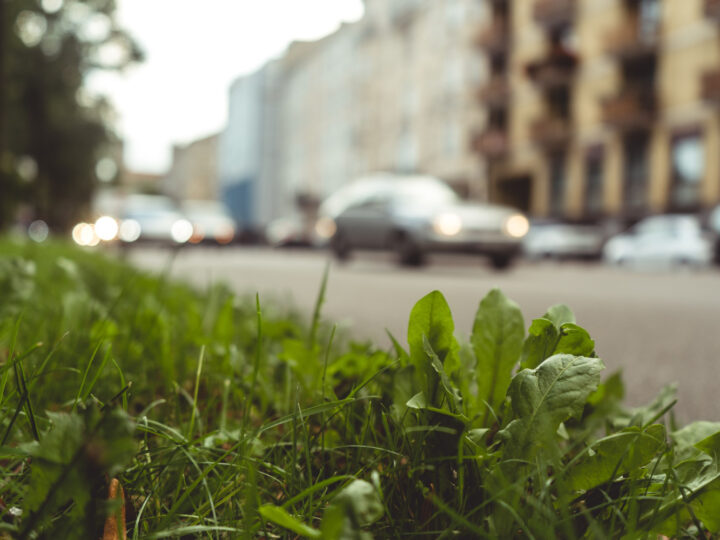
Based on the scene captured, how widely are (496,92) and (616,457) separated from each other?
32.1 metres

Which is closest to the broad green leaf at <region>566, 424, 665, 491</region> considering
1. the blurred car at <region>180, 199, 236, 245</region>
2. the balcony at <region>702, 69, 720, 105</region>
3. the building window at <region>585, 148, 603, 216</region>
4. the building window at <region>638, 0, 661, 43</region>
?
the blurred car at <region>180, 199, 236, 245</region>

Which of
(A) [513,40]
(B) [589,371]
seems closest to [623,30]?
(A) [513,40]

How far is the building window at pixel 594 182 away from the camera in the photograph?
1058 inches

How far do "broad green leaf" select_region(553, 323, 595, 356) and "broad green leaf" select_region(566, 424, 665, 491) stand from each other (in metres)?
0.12

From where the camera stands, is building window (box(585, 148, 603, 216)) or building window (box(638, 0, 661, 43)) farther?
building window (box(585, 148, 603, 216))

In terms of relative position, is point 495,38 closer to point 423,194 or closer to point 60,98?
point 60,98

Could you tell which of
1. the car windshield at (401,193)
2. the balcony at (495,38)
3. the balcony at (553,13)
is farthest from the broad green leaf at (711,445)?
the balcony at (495,38)

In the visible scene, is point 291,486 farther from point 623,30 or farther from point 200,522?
point 623,30

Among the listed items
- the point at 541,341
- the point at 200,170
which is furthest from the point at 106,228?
the point at 200,170

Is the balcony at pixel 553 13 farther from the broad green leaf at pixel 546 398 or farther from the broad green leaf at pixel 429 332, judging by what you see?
the broad green leaf at pixel 546 398

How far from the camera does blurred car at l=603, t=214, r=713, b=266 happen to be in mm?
18344

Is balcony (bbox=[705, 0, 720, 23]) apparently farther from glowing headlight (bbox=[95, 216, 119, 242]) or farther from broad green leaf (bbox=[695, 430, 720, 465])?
broad green leaf (bbox=[695, 430, 720, 465])

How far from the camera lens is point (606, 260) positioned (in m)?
23.4

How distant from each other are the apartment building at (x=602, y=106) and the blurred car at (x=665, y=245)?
10.1 ft
